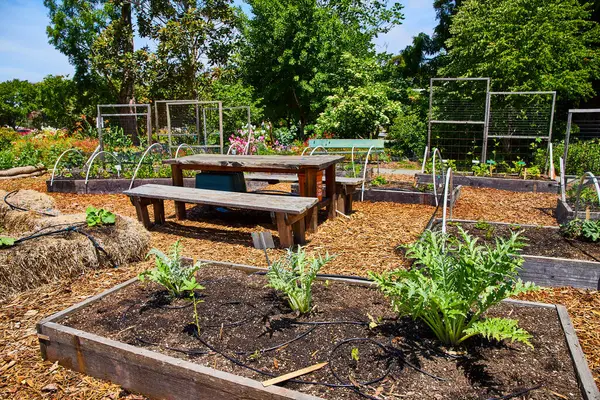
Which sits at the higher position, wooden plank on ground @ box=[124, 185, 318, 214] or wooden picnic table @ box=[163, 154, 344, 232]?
wooden picnic table @ box=[163, 154, 344, 232]

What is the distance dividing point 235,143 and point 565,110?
10458 millimetres

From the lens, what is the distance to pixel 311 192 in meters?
5.43

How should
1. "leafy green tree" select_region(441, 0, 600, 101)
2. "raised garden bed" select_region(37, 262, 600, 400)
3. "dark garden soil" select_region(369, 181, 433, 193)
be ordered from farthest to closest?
"leafy green tree" select_region(441, 0, 600, 101) < "dark garden soil" select_region(369, 181, 433, 193) < "raised garden bed" select_region(37, 262, 600, 400)

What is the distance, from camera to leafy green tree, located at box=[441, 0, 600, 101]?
1102cm

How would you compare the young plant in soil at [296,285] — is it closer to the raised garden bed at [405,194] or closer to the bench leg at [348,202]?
the bench leg at [348,202]

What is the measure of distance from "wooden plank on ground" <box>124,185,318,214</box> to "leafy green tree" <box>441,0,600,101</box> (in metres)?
8.92

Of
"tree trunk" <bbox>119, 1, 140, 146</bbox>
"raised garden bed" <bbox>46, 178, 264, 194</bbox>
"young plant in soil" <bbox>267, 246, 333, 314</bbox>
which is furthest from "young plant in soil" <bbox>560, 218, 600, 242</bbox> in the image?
"tree trunk" <bbox>119, 1, 140, 146</bbox>

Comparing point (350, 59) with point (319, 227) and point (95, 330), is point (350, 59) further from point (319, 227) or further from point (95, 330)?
point (95, 330)

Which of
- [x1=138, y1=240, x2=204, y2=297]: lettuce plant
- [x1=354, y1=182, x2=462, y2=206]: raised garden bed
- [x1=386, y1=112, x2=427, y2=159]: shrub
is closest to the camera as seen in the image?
[x1=138, y1=240, x2=204, y2=297]: lettuce plant

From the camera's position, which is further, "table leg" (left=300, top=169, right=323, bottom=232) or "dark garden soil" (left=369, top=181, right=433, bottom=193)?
"dark garden soil" (left=369, top=181, right=433, bottom=193)

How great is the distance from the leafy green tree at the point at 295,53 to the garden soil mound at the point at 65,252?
13781 mm

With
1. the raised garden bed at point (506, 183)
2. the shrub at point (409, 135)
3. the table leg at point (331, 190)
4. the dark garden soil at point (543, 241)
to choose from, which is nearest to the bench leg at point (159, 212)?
the table leg at point (331, 190)

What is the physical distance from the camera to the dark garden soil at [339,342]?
209 cm

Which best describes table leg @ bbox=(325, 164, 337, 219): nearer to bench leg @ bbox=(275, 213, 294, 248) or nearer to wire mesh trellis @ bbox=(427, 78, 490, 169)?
bench leg @ bbox=(275, 213, 294, 248)
